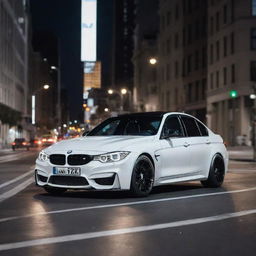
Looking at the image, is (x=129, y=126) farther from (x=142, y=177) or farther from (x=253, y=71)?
(x=253, y=71)

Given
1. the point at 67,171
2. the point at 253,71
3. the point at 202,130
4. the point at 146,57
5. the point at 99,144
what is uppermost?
the point at 146,57

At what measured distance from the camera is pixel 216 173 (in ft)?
44.6

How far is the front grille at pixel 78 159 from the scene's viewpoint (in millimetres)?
11030

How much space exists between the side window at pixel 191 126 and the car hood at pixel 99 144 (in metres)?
1.40

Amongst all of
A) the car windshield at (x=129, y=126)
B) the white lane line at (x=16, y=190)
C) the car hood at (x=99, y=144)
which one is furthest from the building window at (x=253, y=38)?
the car hood at (x=99, y=144)

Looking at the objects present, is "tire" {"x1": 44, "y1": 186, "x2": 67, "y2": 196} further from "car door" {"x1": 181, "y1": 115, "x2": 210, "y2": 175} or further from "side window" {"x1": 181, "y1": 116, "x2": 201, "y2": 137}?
"side window" {"x1": 181, "y1": 116, "x2": 201, "y2": 137}

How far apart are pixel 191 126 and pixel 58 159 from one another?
10.7ft

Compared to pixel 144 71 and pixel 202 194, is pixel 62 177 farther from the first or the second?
pixel 144 71

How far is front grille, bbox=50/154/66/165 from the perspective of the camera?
11258 mm

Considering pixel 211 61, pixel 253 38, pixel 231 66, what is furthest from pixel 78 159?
pixel 211 61

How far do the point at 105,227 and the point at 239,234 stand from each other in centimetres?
164

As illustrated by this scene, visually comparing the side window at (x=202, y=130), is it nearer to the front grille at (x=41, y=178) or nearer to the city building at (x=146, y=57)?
the front grille at (x=41, y=178)

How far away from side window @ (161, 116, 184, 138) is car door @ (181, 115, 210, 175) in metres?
0.21

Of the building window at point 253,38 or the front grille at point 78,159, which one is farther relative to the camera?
the building window at point 253,38
